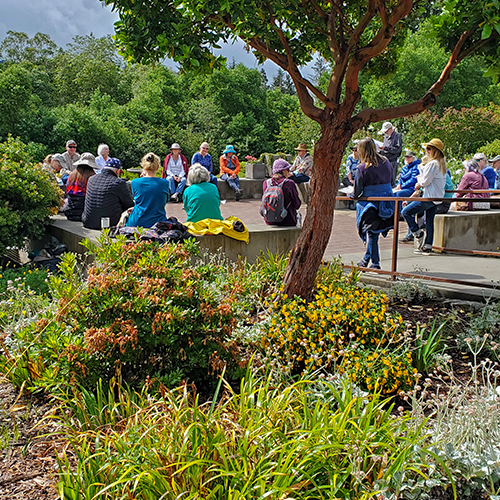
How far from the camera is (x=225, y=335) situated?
11.6ft

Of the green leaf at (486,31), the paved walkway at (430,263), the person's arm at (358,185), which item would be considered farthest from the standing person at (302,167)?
the green leaf at (486,31)

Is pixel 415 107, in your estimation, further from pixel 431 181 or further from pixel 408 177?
pixel 408 177

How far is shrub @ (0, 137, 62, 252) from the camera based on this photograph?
7293 millimetres

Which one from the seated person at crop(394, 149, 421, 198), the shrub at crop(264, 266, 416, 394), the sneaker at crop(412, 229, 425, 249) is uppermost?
the seated person at crop(394, 149, 421, 198)

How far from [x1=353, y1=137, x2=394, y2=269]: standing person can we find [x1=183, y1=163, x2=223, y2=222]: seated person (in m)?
1.92

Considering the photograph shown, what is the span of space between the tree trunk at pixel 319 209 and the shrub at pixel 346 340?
276 millimetres

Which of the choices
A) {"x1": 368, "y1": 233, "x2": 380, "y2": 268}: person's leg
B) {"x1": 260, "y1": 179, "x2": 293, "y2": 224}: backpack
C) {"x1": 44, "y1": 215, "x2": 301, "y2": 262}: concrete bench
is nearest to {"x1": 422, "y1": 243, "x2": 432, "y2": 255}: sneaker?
{"x1": 368, "y1": 233, "x2": 380, "y2": 268}: person's leg

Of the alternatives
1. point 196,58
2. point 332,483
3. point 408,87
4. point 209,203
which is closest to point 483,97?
point 408,87

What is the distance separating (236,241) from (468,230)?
430cm

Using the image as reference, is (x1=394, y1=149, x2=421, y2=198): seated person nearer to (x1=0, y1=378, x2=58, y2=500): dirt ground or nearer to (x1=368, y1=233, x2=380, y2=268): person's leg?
(x1=368, y1=233, x2=380, y2=268): person's leg

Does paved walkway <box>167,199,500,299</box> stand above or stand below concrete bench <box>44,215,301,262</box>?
below

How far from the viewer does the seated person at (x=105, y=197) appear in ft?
24.3

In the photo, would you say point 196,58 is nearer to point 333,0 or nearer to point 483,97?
point 333,0

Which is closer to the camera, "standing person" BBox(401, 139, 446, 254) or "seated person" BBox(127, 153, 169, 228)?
"seated person" BBox(127, 153, 169, 228)
